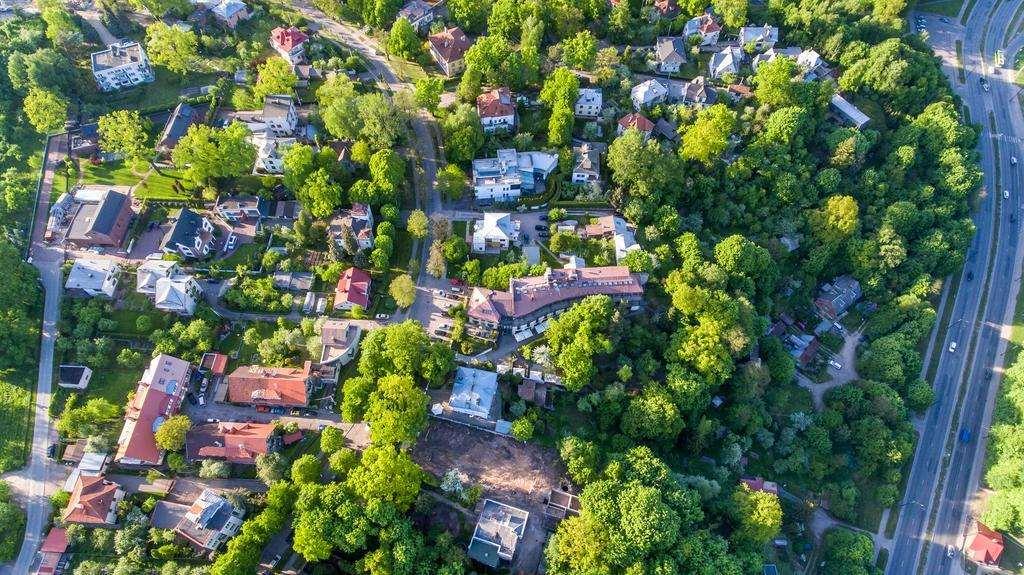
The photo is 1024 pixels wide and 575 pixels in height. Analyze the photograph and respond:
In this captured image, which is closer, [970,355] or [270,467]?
[270,467]

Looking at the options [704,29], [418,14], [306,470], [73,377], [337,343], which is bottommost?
[306,470]

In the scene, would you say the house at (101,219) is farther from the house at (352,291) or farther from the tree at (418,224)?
the tree at (418,224)

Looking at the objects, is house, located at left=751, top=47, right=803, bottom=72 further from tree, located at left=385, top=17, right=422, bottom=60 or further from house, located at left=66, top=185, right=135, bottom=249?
house, located at left=66, top=185, right=135, bottom=249

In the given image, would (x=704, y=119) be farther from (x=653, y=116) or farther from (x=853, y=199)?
(x=853, y=199)

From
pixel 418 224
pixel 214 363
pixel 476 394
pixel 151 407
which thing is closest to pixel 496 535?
pixel 476 394

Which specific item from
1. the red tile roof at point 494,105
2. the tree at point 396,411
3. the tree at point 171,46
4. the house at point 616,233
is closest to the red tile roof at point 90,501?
the tree at point 396,411

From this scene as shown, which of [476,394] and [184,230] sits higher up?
[184,230]

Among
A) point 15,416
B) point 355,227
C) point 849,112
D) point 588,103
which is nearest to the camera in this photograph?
point 15,416

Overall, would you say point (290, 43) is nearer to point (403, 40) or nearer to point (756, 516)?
point (403, 40)
